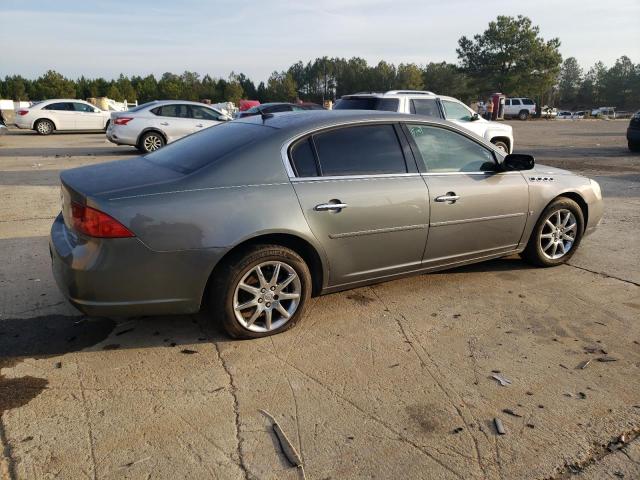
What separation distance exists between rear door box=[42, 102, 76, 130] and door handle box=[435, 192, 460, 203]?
21.6 m

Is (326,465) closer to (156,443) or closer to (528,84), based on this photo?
(156,443)

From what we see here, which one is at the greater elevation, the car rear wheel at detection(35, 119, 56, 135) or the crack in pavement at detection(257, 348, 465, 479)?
the car rear wheel at detection(35, 119, 56, 135)

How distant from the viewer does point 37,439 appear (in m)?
2.53

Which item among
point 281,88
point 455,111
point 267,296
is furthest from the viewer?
point 281,88

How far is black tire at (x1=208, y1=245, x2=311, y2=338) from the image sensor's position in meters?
3.37

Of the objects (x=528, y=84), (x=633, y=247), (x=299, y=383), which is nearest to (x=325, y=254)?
(x=299, y=383)

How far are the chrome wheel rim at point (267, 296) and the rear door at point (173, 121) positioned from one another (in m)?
11.1

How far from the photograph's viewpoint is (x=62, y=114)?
21625 millimetres

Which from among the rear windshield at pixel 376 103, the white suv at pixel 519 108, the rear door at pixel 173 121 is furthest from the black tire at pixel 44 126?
the white suv at pixel 519 108

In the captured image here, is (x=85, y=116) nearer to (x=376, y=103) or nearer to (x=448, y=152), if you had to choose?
(x=376, y=103)

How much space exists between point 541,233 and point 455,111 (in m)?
6.66

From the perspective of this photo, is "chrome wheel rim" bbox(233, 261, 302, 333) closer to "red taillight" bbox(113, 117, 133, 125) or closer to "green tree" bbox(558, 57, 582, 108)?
"red taillight" bbox(113, 117, 133, 125)

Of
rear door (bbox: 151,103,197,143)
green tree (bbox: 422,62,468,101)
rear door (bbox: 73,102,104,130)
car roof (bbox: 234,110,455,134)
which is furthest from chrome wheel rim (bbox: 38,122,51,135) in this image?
green tree (bbox: 422,62,468,101)

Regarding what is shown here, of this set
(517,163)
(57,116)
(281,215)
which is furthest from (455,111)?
(57,116)
